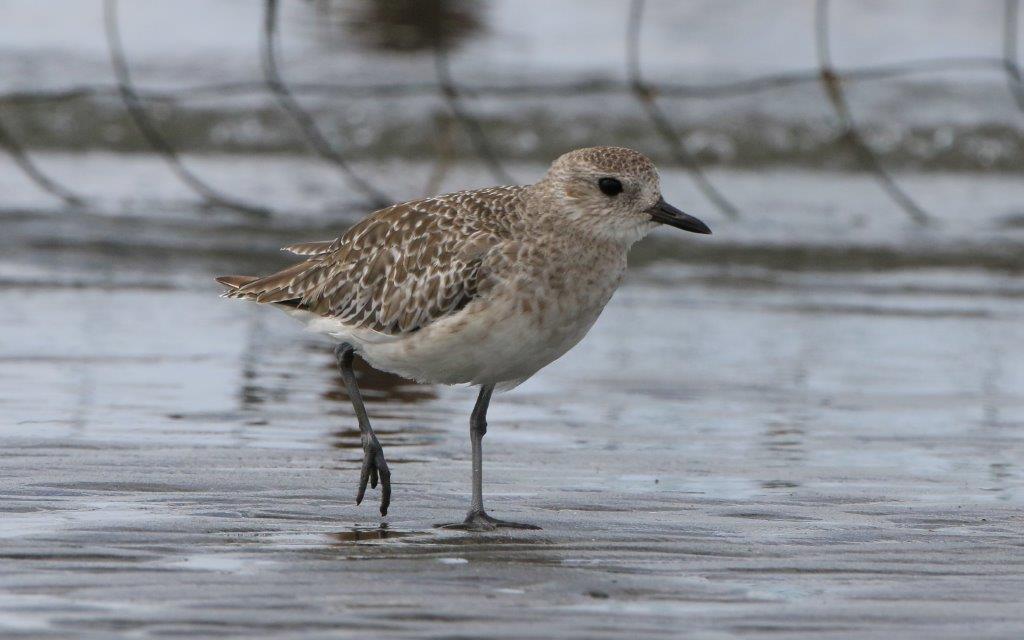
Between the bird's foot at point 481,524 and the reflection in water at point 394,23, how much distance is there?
16.7 meters

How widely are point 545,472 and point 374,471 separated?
3.35 feet

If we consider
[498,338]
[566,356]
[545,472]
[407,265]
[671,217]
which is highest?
[671,217]

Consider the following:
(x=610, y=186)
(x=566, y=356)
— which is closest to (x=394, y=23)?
(x=566, y=356)

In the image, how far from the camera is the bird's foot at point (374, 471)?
5926 millimetres

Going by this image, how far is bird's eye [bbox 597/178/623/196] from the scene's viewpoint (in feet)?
19.9

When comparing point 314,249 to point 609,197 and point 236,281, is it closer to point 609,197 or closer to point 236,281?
point 236,281

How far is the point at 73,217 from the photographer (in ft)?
45.3

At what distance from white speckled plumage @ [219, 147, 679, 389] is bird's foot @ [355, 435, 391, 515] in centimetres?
33

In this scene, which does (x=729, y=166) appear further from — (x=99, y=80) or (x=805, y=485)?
(x=805, y=485)

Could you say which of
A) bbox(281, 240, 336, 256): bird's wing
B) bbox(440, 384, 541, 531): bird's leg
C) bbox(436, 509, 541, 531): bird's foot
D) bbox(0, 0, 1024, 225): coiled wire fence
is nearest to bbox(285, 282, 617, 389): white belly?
bbox(440, 384, 541, 531): bird's leg

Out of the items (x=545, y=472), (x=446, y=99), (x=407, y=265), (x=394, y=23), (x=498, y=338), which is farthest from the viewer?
(x=394, y=23)

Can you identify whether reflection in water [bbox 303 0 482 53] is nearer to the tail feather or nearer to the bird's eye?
the tail feather

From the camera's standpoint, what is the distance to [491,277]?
5887 millimetres

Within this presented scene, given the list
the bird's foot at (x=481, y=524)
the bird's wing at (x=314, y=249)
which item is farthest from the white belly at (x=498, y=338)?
the bird's wing at (x=314, y=249)
